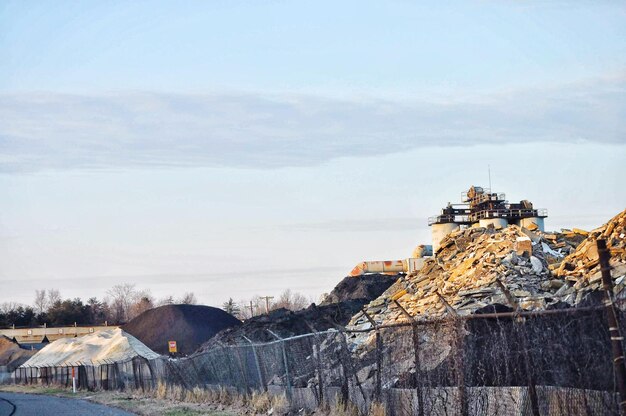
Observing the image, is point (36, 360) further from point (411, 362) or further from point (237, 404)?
point (411, 362)

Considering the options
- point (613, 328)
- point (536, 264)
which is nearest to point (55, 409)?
point (536, 264)

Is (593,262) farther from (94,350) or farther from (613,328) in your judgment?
(94,350)

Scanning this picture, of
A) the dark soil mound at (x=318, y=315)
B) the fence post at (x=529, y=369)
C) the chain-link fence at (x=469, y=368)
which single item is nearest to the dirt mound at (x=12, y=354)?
the dark soil mound at (x=318, y=315)

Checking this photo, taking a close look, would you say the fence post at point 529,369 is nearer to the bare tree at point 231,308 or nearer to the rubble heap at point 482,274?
the rubble heap at point 482,274

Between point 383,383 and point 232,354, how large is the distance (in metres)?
12.0

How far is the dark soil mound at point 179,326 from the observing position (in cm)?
7250

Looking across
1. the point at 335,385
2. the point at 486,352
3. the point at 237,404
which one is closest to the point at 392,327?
the point at 486,352

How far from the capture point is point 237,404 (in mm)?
26719

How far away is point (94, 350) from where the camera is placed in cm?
6372

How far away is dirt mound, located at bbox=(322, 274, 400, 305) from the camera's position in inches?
2084

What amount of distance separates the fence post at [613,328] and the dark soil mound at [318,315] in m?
32.8

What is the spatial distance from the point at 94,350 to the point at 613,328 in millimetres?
56699

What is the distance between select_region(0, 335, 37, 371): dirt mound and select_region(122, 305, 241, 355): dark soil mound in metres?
10.0

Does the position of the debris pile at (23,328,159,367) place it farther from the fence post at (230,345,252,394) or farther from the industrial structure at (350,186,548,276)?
the fence post at (230,345,252,394)
